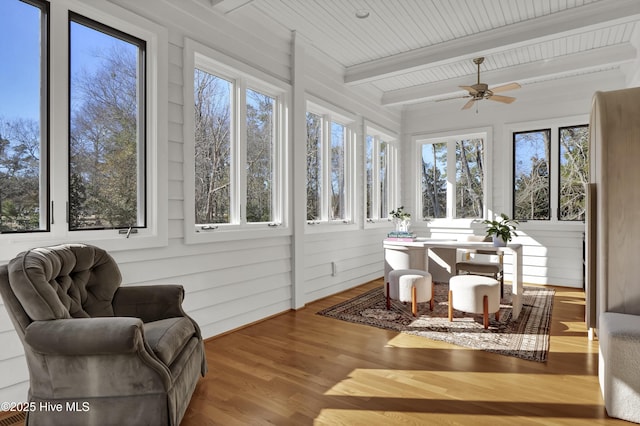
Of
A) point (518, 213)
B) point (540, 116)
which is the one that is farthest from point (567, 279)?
point (540, 116)

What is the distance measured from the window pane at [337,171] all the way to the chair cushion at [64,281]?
132 inches

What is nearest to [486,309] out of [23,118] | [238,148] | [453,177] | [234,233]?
[234,233]

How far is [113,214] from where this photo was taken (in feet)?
9.01

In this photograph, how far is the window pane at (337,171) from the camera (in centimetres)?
531

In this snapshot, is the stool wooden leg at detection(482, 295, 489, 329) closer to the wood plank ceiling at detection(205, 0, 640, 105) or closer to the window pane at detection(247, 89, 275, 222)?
the window pane at detection(247, 89, 275, 222)

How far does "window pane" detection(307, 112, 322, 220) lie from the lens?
488 centimetres

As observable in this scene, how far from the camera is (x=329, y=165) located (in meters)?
5.15

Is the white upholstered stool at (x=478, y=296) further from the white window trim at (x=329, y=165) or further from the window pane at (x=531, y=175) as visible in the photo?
the window pane at (x=531, y=175)

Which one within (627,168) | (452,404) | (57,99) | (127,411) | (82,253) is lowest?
(452,404)

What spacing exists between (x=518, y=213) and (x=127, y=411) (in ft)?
19.4

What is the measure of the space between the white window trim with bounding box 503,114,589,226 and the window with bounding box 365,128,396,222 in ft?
6.05

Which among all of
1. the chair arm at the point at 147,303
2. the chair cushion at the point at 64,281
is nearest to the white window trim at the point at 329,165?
the chair arm at the point at 147,303

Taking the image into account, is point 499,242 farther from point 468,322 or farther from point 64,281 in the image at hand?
point 64,281

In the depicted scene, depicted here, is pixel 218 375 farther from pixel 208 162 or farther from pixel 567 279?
pixel 567 279
